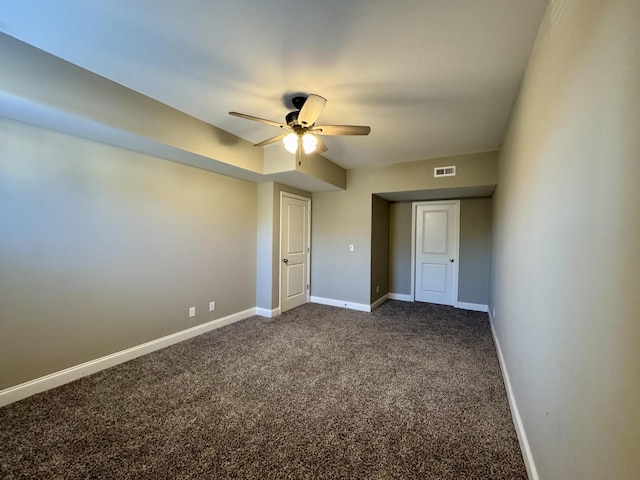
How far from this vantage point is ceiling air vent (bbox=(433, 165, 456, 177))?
13.0 ft

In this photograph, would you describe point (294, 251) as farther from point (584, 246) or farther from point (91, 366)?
point (584, 246)

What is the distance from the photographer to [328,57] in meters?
1.85

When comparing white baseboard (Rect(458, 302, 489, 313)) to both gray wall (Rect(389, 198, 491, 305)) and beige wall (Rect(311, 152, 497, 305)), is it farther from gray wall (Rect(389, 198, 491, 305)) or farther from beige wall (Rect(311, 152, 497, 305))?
beige wall (Rect(311, 152, 497, 305))

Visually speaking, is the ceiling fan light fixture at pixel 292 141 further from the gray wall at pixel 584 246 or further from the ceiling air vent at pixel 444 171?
the ceiling air vent at pixel 444 171

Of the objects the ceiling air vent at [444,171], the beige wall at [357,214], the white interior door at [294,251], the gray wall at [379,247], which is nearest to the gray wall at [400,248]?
the gray wall at [379,247]

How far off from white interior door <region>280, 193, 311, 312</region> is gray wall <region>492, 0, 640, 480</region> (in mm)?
3462

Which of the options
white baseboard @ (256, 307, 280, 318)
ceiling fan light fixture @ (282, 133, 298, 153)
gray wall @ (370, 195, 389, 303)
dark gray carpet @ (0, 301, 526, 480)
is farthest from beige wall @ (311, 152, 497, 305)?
ceiling fan light fixture @ (282, 133, 298, 153)

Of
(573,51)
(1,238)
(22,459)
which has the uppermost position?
(573,51)

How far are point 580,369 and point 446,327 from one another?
3.25 metres

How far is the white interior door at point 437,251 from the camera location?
504cm

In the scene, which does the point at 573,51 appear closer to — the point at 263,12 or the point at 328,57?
the point at 328,57

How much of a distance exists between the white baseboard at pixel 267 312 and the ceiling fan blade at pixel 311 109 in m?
3.02

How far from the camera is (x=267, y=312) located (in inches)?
170

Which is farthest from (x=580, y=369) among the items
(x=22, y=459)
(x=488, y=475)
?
(x=22, y=459)
